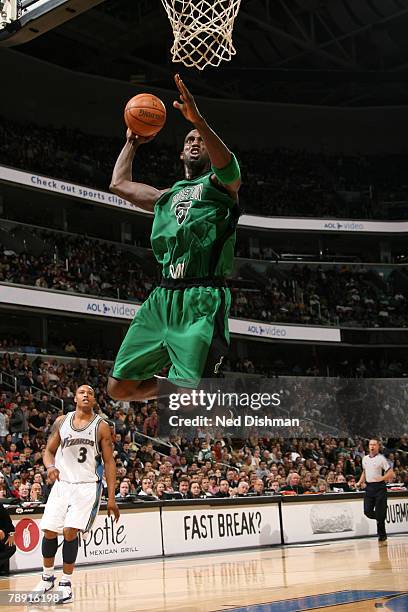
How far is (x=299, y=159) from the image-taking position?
118 ft

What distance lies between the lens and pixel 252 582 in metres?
9.12

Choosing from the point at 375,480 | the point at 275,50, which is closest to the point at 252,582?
the point at 375,480

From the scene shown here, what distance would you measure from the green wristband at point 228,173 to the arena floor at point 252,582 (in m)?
3.25

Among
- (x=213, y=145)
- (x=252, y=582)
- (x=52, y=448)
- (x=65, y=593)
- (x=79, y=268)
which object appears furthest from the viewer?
(x=79, y=268)

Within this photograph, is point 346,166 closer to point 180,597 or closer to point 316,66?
point 316,66

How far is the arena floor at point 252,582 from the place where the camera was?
7098mm

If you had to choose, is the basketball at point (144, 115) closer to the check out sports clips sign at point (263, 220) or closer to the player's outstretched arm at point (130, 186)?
the player's outstretched arm at point (130, 186)

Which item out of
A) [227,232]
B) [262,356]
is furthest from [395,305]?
[227,232]

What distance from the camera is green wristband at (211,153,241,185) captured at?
5047 mm

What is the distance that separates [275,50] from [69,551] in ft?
88.9

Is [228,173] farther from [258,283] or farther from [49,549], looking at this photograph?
[258,283]

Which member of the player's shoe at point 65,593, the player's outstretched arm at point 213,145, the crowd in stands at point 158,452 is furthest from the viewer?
the crowd in stands at point 158,452

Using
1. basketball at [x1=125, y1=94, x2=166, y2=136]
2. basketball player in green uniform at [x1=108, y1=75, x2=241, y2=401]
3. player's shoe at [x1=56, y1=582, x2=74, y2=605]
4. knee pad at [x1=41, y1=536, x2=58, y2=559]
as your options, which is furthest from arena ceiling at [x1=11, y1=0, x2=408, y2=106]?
basketball player in green uniform at [x1=108, y1=75, x2=241, y2=401]

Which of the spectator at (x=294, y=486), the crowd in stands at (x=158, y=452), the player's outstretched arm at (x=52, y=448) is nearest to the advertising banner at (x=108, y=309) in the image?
the crowd in stands at (x=158, y=452)
